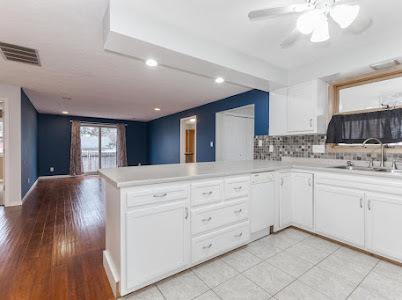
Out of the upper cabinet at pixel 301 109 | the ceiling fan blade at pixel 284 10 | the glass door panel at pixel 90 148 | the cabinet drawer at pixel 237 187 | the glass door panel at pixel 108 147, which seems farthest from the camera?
the glass door panel at pixel 108 147

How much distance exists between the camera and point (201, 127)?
17.6 ft

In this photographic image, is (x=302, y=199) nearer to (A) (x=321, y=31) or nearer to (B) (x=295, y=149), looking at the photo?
(B) (x=295, y=149)

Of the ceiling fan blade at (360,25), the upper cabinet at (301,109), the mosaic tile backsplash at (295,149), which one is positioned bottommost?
the mosaic tile backsplash at (295,149)

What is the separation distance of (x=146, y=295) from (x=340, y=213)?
2.11 metres

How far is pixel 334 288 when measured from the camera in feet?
5.36

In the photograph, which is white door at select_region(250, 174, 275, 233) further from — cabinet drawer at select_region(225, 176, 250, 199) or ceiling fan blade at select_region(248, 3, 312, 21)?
ceiling fan blade at select_region(248, 3, 312, 21)

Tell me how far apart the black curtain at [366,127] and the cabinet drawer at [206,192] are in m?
1.86

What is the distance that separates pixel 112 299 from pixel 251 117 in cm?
473

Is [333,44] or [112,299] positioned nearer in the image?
[112,299]

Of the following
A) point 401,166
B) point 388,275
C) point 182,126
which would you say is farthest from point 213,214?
point 182,126

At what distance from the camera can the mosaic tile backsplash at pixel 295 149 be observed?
8.89 ft

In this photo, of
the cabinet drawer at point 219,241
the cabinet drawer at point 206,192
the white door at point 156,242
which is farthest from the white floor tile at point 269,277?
the cabinet drawer at point 206,192

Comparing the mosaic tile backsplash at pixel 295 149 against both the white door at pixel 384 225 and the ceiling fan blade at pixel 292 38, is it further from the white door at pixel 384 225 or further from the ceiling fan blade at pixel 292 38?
the ceiling fan blade at pixel 292 38

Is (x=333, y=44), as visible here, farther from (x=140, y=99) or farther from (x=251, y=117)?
(x=140, y=99)
